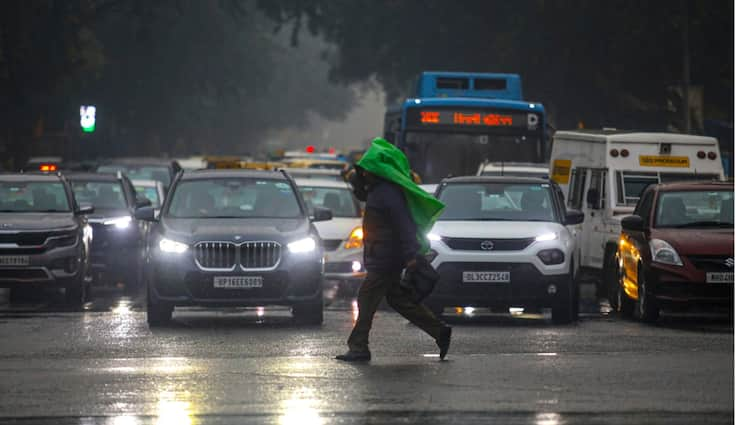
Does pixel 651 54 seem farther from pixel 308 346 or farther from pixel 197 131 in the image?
pixel 197 131

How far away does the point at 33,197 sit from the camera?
24172mm

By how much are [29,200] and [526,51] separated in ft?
96.6

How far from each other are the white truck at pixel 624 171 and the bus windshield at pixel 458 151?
20.0 feet

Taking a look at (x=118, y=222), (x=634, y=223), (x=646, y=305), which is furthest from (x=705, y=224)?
(x=118, y=222)

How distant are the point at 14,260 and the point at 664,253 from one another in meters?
7.91

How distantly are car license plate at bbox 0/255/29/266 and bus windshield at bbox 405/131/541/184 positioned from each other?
10.8m

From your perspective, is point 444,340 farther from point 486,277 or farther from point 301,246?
point 486,277

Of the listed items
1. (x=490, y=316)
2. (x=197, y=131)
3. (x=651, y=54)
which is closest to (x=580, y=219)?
(x=490, y=316)

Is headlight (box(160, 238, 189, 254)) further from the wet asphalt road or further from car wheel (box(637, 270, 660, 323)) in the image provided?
car wheel (box(637, 270, 660, 323))

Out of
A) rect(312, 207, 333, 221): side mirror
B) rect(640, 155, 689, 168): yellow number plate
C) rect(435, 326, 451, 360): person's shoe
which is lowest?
rect(435, 326, 451, 360): person's shoe

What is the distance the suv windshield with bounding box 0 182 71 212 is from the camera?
23938mm

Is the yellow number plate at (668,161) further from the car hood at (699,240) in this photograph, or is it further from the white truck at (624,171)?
the car hood at (699,240)

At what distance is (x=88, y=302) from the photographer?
24.2 metres

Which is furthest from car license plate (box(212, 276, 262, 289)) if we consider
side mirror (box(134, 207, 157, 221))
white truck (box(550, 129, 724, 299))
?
white truck (box(550, 129, 724, 299))
